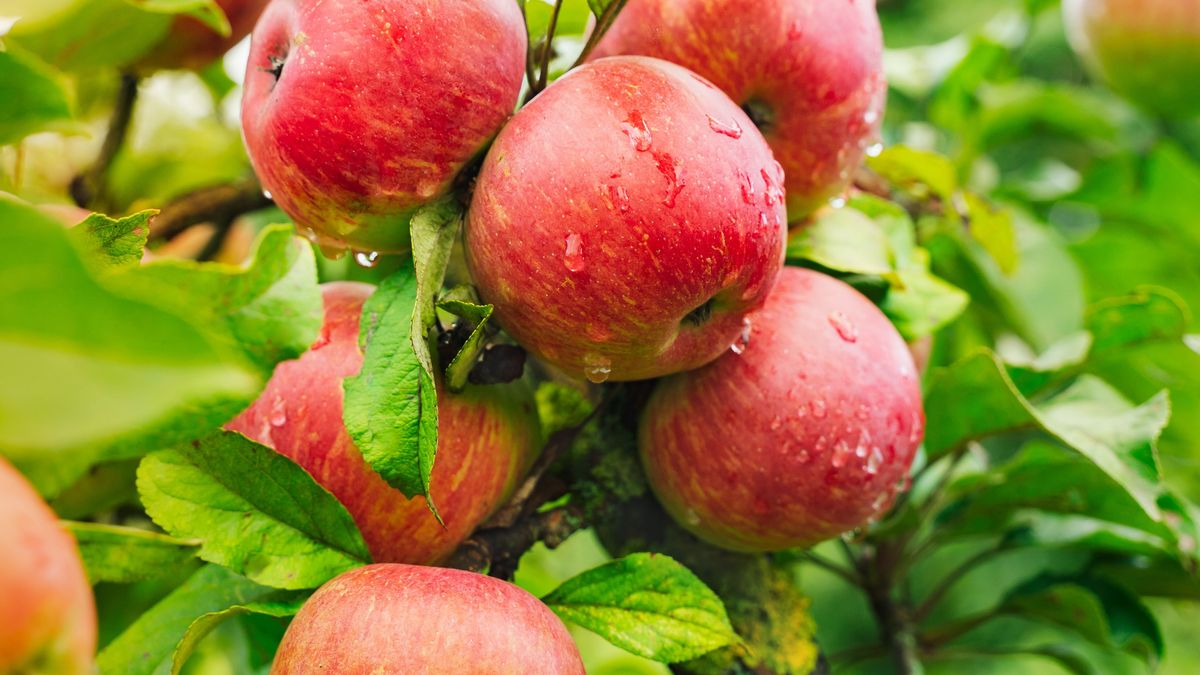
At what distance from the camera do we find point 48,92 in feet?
2.18

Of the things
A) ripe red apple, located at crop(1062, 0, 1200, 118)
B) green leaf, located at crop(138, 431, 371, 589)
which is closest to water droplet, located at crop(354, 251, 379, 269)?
green leaf, located at crop(138, 431, 371, 589)

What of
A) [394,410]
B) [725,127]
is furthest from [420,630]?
[725,127]

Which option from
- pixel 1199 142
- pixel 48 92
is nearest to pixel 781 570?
pixel 48 92

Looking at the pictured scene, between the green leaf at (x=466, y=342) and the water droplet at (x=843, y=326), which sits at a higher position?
the green leaf at (x=466, y=342)

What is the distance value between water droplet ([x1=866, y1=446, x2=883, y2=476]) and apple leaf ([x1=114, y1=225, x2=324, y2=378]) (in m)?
0.40

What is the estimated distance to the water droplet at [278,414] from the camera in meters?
0.67

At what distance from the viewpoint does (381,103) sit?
616 mm

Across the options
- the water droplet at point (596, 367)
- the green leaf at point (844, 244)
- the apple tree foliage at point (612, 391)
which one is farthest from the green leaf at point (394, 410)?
the green leaf at point (844, 244)

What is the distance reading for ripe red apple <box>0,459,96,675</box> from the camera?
1.05ft

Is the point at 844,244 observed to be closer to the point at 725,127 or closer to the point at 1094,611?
the point at 725,127

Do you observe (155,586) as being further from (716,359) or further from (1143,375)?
(1143,375)

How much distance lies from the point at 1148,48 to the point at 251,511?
5.38 ft

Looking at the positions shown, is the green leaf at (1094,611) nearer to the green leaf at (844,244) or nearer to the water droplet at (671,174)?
the green leaf at (844,244)

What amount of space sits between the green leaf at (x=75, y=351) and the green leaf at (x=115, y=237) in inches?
9.0
